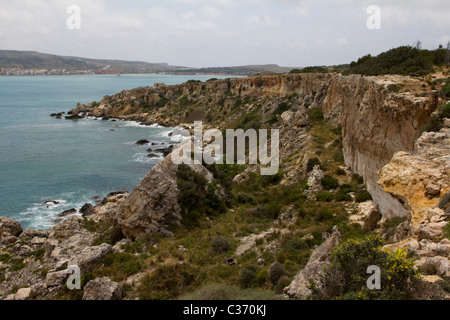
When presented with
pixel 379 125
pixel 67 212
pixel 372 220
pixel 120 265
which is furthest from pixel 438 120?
pixel 67 212

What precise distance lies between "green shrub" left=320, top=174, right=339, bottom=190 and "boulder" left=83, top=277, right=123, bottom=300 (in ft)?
45.9

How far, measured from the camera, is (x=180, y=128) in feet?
210

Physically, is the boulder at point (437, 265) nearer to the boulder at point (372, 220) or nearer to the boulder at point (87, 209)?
the boulder at point (372, 220)

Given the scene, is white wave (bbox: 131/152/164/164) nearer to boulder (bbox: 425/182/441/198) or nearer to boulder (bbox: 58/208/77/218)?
boulder (bbox: 58/208/77/218)

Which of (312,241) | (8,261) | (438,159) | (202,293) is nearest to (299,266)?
(312,241)

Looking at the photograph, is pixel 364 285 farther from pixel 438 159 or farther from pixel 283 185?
pixel 283 185

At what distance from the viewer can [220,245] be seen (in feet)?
42.9

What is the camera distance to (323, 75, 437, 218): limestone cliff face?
38.4ft

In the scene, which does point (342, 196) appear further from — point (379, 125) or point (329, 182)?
point (379, 125)

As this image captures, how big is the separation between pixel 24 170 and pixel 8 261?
24297mm

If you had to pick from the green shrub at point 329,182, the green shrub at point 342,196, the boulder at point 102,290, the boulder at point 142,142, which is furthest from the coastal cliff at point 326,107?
the boulder at point 142,142

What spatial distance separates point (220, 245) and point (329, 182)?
9558 millimetres

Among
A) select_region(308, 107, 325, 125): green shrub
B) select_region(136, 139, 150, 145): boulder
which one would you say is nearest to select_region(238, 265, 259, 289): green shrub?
select_region(308, 107, 325, 125): green shrub
